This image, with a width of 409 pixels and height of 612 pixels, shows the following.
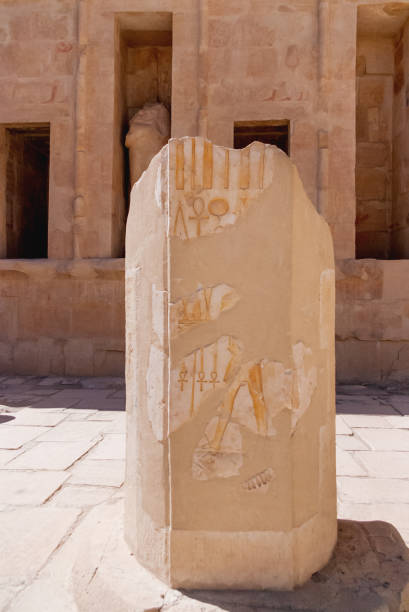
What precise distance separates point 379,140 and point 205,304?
21.4 ft

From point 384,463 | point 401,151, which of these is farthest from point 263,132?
point 384,463

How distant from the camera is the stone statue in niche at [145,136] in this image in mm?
6176

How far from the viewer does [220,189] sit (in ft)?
5.02

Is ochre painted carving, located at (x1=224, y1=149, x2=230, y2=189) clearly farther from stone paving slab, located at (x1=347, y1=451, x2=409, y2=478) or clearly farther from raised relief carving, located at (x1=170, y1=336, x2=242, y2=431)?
stone paving slab, located at (x1=347, y1=451, x2=409, y2=478)

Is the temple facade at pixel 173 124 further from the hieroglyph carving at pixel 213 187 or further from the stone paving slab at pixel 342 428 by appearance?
the hieroglyph carving at pixel 213 187

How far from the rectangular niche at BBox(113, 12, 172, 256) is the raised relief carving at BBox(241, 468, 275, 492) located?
5151 millimetres

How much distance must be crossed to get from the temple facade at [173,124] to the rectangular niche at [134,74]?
0.05 metres

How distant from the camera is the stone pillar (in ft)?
5.00

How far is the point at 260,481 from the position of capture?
5.02 ft

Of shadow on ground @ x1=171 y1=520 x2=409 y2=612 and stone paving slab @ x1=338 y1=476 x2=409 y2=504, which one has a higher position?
shadow on ground @ x1=171 y1=520 x2=409 y2=612

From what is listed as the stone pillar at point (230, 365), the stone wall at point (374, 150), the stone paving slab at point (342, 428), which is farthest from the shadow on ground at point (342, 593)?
the stone wall at point (374, 150)

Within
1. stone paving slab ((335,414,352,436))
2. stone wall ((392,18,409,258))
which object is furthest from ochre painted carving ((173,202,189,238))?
stone wall ((392,18,409,258))

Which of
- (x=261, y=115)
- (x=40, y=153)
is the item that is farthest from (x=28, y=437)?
(x=40, y=153)

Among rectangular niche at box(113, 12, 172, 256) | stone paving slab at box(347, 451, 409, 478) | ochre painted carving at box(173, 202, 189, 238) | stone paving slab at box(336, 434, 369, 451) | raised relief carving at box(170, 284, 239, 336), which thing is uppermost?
rectangular niche at box(113, 12, 172, 256)
